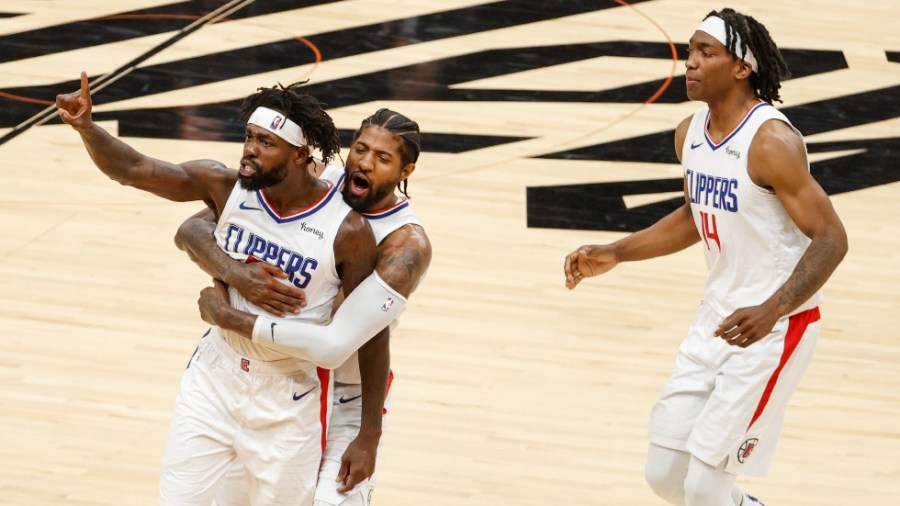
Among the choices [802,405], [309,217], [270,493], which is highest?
[309,217]

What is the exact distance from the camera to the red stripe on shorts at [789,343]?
15.2 ft

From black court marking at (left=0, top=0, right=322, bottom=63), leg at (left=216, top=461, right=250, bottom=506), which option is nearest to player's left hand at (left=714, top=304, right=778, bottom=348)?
leg at (left=216, top=461, right=250, bottom=506)

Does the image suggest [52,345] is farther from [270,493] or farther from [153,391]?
[270,493]

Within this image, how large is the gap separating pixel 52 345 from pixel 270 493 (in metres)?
2.58

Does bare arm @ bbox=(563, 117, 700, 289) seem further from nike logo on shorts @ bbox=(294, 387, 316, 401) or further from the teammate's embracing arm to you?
the teammate's embracing arm

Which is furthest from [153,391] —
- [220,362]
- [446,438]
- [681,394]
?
[681,394]

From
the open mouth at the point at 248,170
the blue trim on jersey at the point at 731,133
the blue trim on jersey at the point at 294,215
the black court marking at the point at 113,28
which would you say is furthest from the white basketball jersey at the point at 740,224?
the black court marking at the point at 113,28

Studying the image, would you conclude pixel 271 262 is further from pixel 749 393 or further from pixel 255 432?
pixel 749 393

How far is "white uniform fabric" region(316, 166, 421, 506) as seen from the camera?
420 centimetres

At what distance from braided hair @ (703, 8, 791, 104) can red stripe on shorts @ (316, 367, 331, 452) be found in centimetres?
163

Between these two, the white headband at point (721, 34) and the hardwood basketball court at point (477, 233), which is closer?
the white headband at point (721, 34)

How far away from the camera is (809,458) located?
5.89 meters

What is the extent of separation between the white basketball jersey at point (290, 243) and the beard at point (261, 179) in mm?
77

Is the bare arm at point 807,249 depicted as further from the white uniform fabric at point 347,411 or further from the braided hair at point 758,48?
the white uniform fabric at point 347,411
